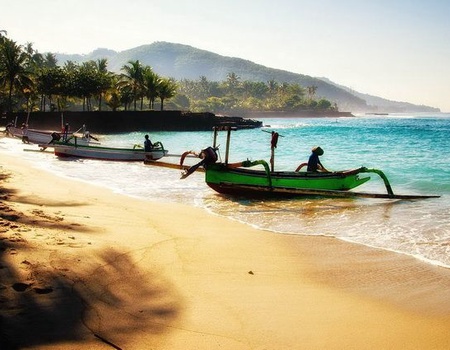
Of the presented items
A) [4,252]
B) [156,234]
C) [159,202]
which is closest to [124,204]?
[159,202]

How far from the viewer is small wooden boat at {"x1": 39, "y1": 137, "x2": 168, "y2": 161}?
76.8 feet

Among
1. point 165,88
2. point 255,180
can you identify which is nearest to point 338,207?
point 255,180

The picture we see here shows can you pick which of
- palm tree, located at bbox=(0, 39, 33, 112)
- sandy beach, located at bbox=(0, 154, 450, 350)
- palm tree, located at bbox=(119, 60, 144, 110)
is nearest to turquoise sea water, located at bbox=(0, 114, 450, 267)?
sandy beach, located at bbox=(0, 154, 450, 350)

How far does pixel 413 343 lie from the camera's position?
418 centimetres

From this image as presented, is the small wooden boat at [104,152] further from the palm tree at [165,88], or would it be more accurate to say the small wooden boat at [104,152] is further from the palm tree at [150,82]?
the palm tree at [165,88]

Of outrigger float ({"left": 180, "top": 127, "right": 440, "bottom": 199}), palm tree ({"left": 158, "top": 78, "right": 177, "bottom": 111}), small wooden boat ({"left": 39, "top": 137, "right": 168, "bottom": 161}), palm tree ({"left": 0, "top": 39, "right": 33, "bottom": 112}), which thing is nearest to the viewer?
outrigger float ({"left": 180, "top": 127, "right": 440, "bottom": 199})

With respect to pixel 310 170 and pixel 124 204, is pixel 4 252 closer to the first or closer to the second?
pixel 124 204

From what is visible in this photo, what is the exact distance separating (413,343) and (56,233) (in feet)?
18.4

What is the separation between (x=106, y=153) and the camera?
23672mm

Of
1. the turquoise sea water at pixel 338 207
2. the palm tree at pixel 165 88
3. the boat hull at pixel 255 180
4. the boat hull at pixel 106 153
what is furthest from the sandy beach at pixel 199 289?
the palm tree at pixel 165 88

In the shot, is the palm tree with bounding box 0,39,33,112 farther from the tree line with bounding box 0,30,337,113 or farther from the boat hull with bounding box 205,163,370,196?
the boat hull with bounding box 205,163,370,196

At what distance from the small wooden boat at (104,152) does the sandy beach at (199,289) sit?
1511 centimetres

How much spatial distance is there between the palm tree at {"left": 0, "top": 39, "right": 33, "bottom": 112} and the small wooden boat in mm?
27331

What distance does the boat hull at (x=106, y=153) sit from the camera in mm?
23422
